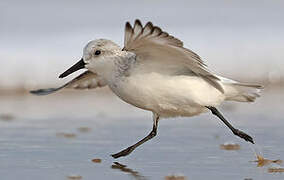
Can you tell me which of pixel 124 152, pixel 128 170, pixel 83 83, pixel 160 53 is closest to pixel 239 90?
pixel 160 53

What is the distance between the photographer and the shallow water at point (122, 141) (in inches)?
231

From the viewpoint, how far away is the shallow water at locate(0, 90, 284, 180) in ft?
19.2

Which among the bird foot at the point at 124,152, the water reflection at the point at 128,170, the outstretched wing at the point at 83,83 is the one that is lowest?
the water reflection at the point at 128,170

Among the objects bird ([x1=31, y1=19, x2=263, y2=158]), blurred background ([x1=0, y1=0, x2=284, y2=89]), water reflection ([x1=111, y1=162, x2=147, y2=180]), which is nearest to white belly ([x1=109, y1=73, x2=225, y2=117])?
bird ([x1=31, y1=19, x2=263, y2=158])

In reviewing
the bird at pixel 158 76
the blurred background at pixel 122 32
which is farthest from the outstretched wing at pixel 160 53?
the blurred background at pixel 122 32

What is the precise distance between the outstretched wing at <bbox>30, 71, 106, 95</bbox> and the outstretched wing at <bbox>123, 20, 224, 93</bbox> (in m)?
1.05

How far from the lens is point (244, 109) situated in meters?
9.62

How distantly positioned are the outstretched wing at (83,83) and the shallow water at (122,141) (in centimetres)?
48

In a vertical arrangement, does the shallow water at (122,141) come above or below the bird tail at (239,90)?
below

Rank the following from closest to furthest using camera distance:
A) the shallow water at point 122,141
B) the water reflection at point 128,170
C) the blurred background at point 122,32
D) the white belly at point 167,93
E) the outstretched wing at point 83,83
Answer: the water reflection at point 128,170, the shallow water at point 122,141, the white belly at point 167,93, the outstretched wing at point 83,83, the blurred background at point 122,32

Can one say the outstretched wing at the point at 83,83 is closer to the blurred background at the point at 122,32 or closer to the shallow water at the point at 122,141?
the shallow water at the point at 122,141

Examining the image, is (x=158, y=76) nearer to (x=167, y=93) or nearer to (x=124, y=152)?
(x=167, y=93)

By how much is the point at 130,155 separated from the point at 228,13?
9.69 m

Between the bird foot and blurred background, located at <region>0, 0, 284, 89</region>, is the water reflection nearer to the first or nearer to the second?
the bird foot
